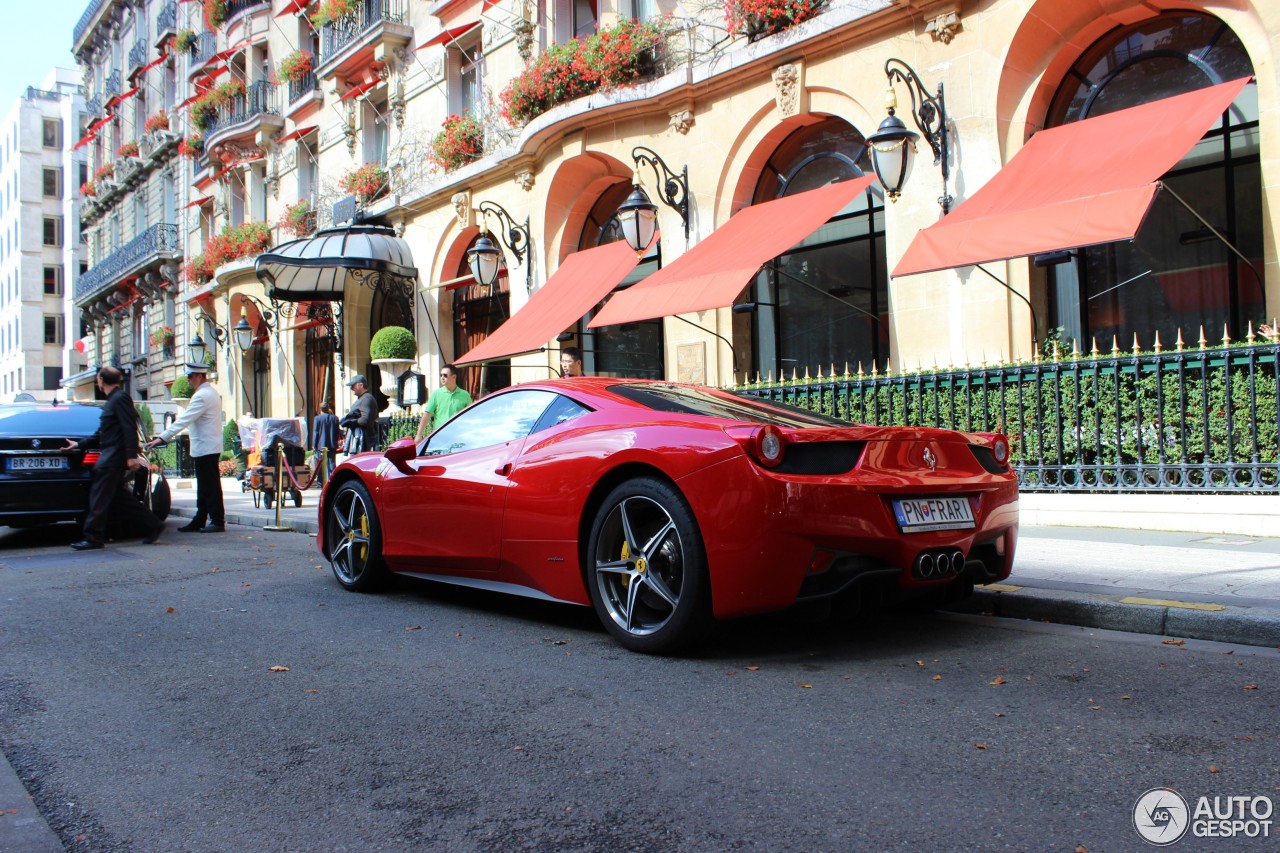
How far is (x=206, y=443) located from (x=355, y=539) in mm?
5367

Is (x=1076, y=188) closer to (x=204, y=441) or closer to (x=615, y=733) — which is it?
A: (x=615, y=733)

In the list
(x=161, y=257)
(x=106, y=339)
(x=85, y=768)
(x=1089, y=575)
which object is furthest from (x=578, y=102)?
(x=106, y=339)

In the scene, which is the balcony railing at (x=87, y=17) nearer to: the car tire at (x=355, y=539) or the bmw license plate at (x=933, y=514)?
the car tire at (x=355, y=539)

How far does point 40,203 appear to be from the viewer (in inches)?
Answer: 2479

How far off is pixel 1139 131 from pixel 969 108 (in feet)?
7.93

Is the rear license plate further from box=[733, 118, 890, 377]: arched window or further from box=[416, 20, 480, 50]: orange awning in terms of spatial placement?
box=[416, 20, 480, 50]: orange awning

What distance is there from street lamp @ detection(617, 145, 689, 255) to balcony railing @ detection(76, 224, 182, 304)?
24.8 metres

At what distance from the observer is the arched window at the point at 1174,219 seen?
9.80 m

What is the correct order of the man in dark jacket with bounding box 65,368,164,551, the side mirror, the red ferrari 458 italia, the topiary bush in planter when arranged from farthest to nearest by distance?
the topiary bush in planter, the man in dark jacket with bounding box 65,368,164,551, the side mirror, the red ferrari 458 italia

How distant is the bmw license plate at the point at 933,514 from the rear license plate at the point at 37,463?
29.6 ft

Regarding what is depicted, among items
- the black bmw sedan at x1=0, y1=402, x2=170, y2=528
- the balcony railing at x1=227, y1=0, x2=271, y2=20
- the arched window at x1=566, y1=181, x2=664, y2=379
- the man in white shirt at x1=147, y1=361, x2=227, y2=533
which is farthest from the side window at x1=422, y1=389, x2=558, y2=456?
the balcony railing at x1=227, y1=0, x2=271, y2=20

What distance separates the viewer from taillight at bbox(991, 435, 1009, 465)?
4.92 metres
